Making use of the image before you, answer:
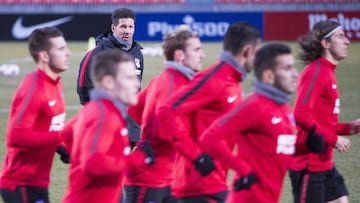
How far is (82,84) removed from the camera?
409 inches

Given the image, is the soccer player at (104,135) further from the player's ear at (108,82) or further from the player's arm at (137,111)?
the player's arm at (137,111)

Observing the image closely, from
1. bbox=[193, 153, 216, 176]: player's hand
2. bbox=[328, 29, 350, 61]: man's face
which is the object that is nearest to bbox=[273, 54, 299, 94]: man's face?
bbox=[193, 153, 216, 176]: player's hand

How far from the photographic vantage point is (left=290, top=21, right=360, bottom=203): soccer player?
8.27m

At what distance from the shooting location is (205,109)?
7.20m

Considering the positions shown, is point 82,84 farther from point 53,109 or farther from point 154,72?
point 154,72

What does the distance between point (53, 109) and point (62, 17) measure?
89.6ft

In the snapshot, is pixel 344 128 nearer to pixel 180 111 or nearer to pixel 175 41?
pixel 175 41

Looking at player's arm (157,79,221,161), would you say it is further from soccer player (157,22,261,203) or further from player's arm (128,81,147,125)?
player's arm (128,81,147,125)

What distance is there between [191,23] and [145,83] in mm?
12938

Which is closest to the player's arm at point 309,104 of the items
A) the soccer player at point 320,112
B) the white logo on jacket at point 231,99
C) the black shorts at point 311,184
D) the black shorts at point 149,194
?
the soccer player at point 320,112

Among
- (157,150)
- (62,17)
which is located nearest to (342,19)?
(62,17)

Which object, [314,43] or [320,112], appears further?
[314,43]

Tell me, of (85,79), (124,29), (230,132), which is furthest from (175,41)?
(124,29)

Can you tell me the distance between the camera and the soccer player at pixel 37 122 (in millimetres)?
7113
